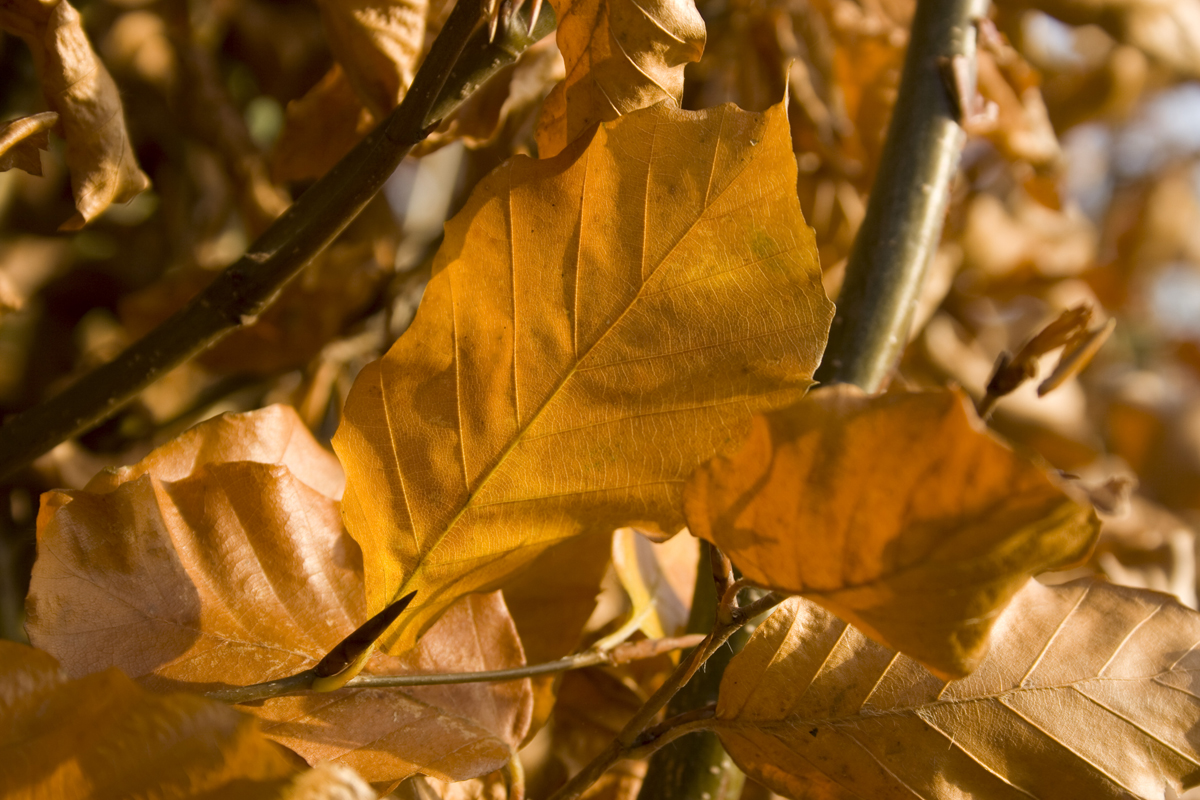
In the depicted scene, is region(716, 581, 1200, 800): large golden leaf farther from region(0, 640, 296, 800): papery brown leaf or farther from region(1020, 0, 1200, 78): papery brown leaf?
region(1020, 0, 1200, 78): papery brown leaf

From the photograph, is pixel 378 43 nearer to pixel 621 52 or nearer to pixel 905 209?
pixel 621 52

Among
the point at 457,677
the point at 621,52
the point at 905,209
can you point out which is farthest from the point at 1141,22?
the point at 457,677

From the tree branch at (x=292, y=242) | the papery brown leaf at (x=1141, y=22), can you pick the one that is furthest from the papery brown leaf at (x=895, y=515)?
the papery brown leaf at (x=1141, y=22)

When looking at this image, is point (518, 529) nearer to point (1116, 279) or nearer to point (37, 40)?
point (37, 40)


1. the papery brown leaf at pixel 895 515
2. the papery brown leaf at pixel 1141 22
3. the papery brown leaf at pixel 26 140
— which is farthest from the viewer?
the papery brown leaf at pixel 1141 22

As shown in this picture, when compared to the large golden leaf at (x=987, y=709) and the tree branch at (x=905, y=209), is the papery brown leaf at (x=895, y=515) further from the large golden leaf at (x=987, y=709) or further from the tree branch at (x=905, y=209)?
the tree branch at (x=905, y=209)

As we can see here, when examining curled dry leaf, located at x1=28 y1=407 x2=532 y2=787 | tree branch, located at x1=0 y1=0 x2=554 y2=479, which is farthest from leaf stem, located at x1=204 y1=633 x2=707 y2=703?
tree branch, located at x1=0 y1=0 x2=554 y2=479
